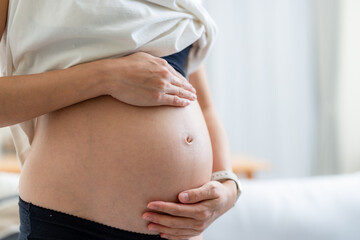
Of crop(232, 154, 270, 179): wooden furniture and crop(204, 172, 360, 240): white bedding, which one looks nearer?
crop(204, 172, 360, 240): white bedding

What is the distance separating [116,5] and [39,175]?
1.02 ft

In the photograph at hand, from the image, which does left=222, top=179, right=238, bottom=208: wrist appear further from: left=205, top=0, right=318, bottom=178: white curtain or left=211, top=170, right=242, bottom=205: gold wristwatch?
left=205, top=0, right=318, bottom=178: white curtain

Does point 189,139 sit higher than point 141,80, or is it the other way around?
point 141,80

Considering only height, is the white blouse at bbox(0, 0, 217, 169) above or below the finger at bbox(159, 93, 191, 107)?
above

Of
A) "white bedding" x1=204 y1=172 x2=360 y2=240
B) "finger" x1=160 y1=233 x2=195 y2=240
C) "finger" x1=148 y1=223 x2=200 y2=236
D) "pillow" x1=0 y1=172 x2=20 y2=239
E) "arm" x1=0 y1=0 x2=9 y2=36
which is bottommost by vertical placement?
"white bedding" x1=204 y1=172 x2=360 y2=240

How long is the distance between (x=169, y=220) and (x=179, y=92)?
220mm

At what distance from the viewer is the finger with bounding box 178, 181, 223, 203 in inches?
27.3

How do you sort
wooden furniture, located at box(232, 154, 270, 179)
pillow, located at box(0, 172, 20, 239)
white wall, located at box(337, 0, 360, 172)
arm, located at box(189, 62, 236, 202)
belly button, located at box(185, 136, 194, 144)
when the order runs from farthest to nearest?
white wall, located at box(337, 0, 360, 172) < wooden furniture, located at box(232, 154, 270, 179) < pillow, located at box(0, 172, 20, 239) < arm, located at box(189, 62, 236, 202) < belly button, located at box(185, 136, 194, 144)

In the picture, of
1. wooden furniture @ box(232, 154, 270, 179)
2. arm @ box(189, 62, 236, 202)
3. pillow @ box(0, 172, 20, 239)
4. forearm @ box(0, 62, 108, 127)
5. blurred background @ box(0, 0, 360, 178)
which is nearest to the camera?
forearm @ box(0, 62, 108, 127)

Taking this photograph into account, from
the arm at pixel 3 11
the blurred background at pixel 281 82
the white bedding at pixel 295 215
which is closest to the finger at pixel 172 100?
the arm at pixel 3 11

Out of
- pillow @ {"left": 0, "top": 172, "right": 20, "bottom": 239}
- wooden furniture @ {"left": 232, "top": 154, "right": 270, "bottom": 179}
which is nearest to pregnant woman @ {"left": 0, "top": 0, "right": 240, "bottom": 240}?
pillow @ {"left": 0, "top": 172, "right": 20, "bottom": 239}

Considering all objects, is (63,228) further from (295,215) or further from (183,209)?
(295,215)

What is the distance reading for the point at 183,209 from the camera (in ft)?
2.23

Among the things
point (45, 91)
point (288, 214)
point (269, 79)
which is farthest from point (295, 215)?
point (269, 79)
